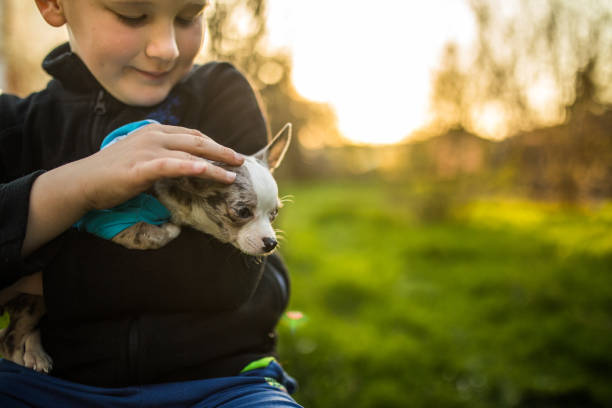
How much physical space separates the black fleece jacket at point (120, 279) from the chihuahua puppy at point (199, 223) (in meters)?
0.04

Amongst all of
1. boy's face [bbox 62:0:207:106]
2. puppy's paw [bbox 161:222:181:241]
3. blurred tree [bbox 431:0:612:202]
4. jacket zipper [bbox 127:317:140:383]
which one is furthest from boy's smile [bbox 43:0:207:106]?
blurred tree [bbox 431:0:612:202]

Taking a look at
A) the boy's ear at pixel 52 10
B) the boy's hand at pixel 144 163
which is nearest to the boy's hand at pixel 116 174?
the boy's hand at pixel 144 163

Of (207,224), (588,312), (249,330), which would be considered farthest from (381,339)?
(207,224)

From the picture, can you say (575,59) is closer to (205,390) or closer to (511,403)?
(511,403)

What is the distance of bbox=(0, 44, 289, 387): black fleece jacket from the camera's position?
1385 mm

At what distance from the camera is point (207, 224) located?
1.52m

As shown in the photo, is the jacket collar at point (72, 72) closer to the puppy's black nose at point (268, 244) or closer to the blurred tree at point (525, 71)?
the puppy's black nose at point (268, 244)

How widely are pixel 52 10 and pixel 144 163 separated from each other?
2.69 ft

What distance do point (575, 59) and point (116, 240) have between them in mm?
7428

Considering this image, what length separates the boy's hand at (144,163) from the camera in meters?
1.13

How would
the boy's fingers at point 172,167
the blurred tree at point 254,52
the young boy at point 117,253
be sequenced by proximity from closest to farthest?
the boy's fingers at point 172,167 → the young boy at point 117,253 → the blurred tree at point 254,52

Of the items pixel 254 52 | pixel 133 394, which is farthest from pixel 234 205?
pixel 254 52

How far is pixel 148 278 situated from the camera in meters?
1.42

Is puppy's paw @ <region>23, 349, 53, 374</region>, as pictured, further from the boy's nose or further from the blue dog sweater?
the boy's nose
